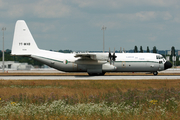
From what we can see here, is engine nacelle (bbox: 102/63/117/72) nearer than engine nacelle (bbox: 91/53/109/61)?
No

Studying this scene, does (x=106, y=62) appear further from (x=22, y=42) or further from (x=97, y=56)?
(x=22, y=42)

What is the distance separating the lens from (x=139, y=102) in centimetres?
1611

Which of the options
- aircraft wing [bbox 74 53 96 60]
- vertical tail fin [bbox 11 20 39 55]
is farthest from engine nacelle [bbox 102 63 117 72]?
vertical tail fin [bbox 11 20 39 55]

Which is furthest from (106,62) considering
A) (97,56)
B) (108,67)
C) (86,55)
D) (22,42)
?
(22,42)

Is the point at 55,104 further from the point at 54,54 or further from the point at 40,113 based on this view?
the point at 54,54

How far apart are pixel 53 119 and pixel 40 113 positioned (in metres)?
1.67

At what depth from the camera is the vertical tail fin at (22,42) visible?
157 ft

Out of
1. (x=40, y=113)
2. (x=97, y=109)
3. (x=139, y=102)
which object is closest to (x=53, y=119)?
(x=40, y=113)

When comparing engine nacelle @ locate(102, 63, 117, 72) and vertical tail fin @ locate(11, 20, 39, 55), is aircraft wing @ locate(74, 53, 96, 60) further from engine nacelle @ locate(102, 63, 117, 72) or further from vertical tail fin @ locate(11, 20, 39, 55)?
vertical tail fin @ locate(11, 20, 39, 55)

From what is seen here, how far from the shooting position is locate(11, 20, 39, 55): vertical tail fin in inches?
1881

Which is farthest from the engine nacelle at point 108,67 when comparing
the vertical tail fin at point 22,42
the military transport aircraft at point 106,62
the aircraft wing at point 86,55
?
the vertical tail fin at point 22,42

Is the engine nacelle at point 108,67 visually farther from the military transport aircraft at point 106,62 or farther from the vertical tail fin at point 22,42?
the vertical tail fin at point 22,42

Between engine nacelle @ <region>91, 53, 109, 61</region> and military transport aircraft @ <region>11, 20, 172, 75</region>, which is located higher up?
engine nacelle @ <region>91, 53, 109, 61</region>

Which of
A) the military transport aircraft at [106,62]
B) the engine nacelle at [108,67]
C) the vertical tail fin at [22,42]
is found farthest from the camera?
the vertical tail fin at [22,42]
